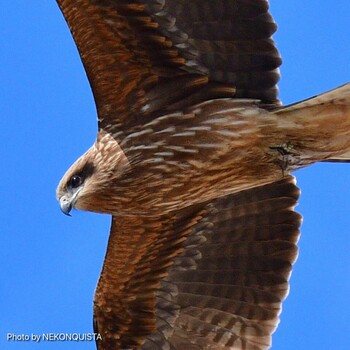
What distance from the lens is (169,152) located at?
11000 millimetres

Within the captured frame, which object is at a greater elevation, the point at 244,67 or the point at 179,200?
the point at 244,67

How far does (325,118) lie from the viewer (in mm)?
10703

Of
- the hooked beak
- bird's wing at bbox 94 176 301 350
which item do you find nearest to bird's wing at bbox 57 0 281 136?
the hooked beak

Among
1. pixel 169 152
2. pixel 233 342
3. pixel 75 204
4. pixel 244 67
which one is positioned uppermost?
pixel 244 67

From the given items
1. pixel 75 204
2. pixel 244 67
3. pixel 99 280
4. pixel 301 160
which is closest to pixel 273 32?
pixel 244 67

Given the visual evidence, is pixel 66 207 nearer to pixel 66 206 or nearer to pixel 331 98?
pixel 66 206

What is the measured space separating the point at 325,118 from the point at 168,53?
6.00ft

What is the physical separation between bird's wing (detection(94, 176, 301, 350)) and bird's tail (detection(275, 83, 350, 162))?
1.24 metres

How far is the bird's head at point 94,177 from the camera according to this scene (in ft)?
35.9

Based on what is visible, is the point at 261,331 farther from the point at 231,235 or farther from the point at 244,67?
the point at 244,67

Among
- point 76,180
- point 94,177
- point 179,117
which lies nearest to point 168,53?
point 179,117

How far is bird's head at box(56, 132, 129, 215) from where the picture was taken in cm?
1093

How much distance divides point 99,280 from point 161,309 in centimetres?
97

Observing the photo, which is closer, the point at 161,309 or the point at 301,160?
the point at 301,160
